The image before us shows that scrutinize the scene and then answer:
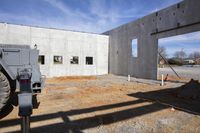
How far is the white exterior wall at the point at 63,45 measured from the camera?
54.7ft

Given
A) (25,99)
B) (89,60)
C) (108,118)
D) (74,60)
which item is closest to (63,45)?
(74,60)

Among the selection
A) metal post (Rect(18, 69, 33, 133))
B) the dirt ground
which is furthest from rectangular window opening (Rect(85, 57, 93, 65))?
metal post (Rect(18, 69, 33, 133))

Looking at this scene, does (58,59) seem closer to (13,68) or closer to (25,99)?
(13,68)

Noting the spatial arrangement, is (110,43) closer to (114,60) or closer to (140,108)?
(114,60)

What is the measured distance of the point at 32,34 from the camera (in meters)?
17.5

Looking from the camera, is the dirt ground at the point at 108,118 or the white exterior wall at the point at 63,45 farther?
the white exterior wall at the point at 63,45

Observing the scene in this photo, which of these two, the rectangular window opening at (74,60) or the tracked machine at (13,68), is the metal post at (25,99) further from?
the rectangular window opening at (74,60)

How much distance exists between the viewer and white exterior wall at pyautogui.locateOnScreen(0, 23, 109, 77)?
1669 centimetres

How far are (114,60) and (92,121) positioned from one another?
1696cm

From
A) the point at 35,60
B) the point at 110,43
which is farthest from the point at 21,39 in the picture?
the point at 35,60

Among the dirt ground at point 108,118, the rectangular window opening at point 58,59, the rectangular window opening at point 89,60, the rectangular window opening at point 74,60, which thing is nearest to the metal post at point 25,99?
the dirt ground at point 108,118

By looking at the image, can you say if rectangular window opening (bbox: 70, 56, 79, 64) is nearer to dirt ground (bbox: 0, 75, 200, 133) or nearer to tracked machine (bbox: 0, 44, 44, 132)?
dirt ground (bbox: 0, 75, 200, 133)

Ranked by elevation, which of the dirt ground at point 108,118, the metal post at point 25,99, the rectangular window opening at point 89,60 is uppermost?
the rectangular window opening at point 89,60

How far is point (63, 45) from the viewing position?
19.2 m
